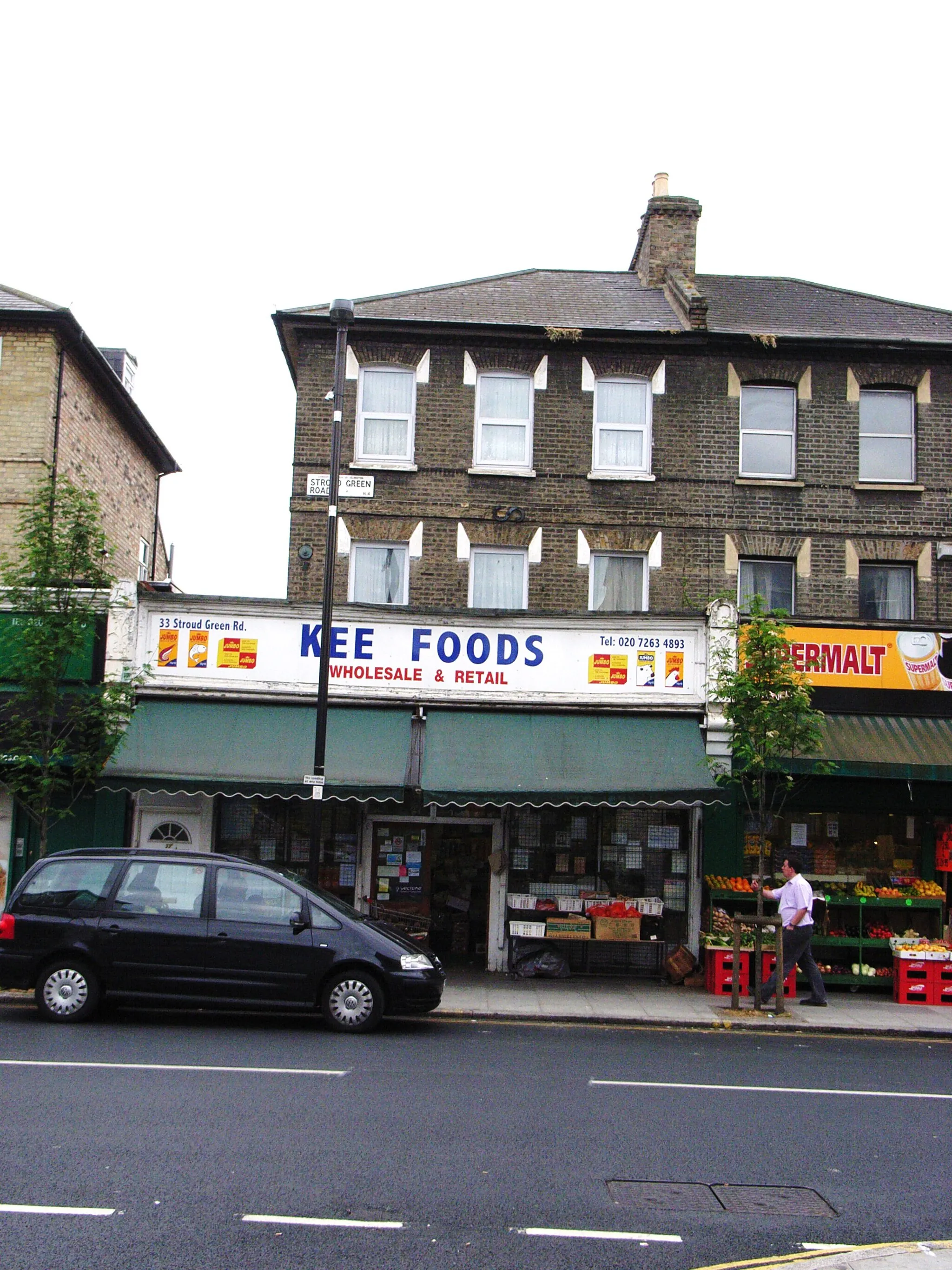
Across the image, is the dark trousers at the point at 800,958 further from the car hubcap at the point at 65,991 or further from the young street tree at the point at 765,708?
the car hubcap at the point at 65,991

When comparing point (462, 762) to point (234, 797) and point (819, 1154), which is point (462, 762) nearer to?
point (234, 797)

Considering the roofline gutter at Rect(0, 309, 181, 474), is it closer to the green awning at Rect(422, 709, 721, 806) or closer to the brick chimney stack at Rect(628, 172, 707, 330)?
the green awning at Rect(422, 709, 721, 806)

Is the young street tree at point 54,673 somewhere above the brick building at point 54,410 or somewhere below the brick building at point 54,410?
below

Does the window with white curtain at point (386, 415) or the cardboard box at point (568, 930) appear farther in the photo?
the window with white curtain at point (386, 415)

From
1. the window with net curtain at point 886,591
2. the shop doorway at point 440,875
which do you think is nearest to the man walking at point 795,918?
the shop doorway at point 440,875

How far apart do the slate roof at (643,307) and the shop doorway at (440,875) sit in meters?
7.91

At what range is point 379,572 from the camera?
18.7 metres

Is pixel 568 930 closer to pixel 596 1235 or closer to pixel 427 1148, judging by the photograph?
pixel 427 1148

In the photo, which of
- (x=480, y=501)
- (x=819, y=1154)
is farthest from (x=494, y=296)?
(x=819, y=1154)

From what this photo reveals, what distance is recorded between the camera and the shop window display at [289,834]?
16578mm

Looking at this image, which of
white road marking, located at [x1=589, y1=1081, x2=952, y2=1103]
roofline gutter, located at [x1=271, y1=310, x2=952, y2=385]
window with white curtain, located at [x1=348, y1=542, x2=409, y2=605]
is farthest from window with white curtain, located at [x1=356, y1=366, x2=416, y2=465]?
white road marking, located at [x1=589, y1=1081, x2=952, y2=1103]

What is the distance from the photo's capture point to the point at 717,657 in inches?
634

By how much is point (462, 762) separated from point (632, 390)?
23.9 ft

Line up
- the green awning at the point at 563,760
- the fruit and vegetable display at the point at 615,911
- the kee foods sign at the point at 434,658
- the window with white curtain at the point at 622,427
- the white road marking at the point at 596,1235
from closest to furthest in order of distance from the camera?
the white road marking at the point at 596,1235, the green awning at the point at 563,760, the fruit and vegetable display at the point at 615,911, the kee foods sign at the point at 434,658, the window with white curtain at the point at 622,427
